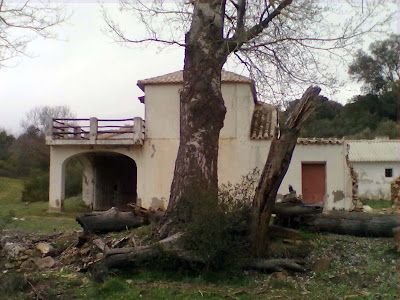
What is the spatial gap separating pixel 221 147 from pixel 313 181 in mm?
4323

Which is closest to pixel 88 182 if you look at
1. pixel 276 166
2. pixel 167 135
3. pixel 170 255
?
pixel 167 135

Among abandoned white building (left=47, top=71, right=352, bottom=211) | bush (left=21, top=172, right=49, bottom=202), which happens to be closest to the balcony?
abandoned white building (left=47, top=71, right=352, bottom=211)

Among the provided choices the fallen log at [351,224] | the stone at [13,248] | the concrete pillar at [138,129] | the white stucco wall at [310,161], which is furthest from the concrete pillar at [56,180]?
the fallen log at [351,224]

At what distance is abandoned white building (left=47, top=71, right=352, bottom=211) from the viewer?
19.6 m

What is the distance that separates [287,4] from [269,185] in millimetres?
3959

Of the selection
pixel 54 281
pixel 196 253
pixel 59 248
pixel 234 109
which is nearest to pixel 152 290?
pixel 196 253

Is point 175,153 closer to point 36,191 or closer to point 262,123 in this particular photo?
point 262,123

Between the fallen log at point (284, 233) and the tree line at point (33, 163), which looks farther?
the tree line at point (33, 163)

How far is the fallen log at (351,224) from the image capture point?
9.09 metres

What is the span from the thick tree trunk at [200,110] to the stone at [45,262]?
7.23 ft

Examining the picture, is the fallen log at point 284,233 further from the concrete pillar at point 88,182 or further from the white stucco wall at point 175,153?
the concrete pillar at point 88,182

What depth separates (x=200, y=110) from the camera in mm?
8875

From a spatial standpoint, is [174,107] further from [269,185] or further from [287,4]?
[269,185]

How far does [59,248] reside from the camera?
30.7 feet
